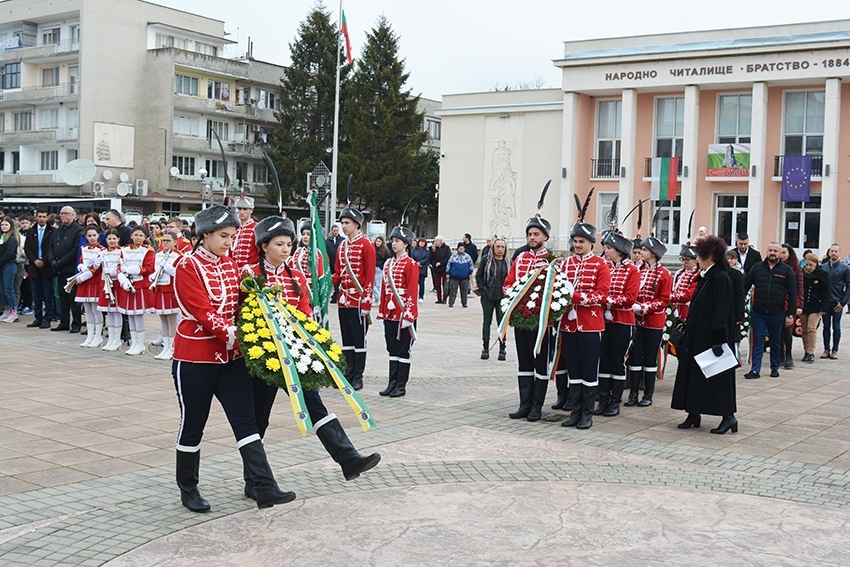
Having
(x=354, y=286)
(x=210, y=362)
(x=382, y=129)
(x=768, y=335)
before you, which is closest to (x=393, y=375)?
(x=354, y=286)

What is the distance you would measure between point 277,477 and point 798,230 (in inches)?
1551

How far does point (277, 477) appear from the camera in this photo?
7.22m

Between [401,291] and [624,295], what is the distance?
260cm

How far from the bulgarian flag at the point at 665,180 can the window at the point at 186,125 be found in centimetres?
3383

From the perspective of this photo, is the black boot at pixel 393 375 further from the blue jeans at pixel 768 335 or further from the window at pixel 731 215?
the window at pixel 731 215

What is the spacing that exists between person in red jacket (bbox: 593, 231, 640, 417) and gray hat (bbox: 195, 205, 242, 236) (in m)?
5.18

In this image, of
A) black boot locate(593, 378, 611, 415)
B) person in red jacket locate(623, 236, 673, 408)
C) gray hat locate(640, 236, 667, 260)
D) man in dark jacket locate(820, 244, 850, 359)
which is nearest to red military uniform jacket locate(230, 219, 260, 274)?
black boot locate(593, 378, 611, 415)

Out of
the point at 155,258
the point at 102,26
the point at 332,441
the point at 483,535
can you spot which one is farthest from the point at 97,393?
the point at 102,26

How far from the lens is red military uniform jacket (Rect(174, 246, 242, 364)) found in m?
6.11

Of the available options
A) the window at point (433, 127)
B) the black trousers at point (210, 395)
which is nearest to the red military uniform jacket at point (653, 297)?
the black trousers at point (210, 395)

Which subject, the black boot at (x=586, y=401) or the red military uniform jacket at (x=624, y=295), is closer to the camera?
the black boot at (x=586, y=401)

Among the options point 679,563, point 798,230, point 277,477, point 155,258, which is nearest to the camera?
point 679,563

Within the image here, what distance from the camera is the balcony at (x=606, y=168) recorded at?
4622 cm

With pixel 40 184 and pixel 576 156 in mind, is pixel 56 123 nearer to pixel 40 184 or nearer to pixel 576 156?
pixel 40 184
